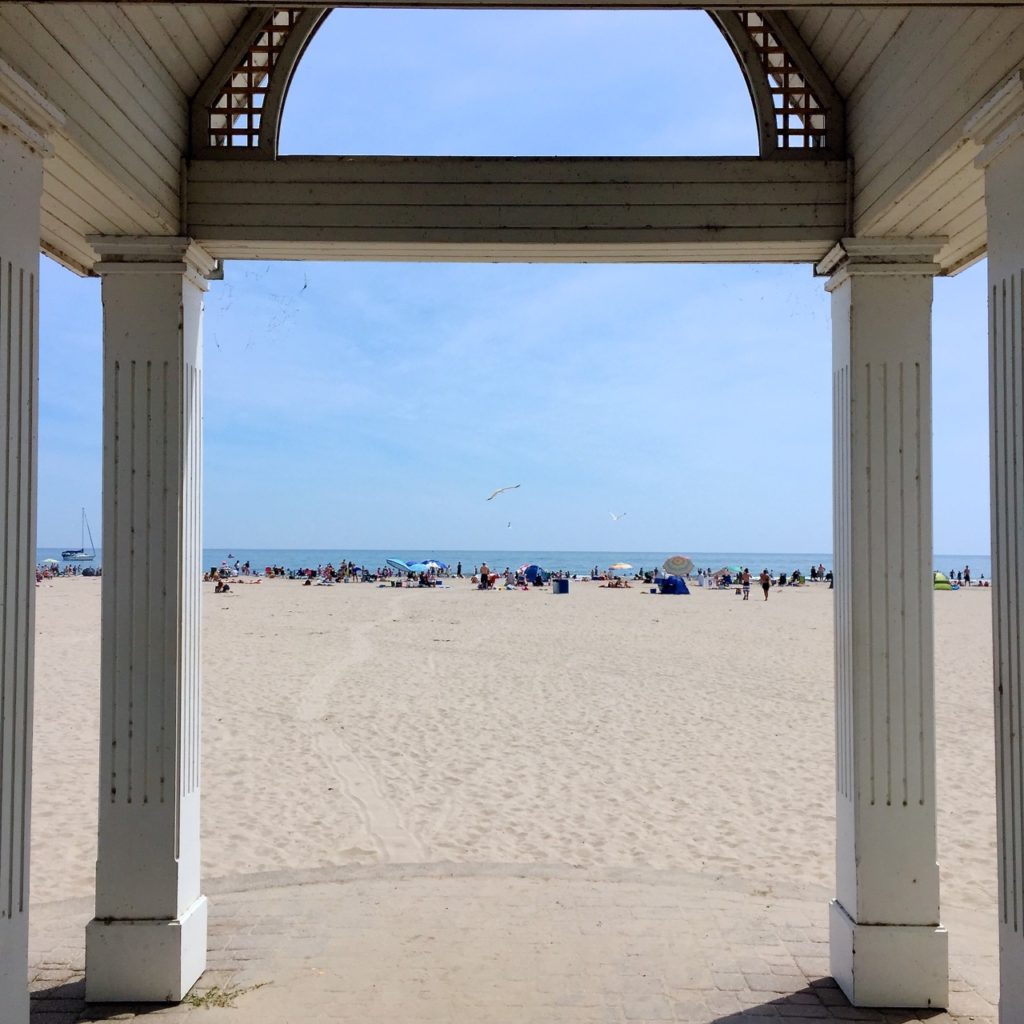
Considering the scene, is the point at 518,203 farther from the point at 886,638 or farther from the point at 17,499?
the point at 886,638

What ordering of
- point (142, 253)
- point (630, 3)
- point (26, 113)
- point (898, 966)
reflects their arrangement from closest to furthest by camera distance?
point (630, 3) < point (26, 113) < point (898, 966) < point (142, 253)

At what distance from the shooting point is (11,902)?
2363mm

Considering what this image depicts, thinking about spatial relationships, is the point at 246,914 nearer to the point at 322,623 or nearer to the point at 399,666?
the point at 399,666

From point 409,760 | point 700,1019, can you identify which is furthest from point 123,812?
point 409,760

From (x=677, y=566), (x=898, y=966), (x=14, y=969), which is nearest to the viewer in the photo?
(x=14, y=969)

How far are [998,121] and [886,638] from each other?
205cm

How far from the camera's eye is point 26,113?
2.45 m

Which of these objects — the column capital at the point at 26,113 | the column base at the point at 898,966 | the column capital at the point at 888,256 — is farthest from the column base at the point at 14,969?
the column capital at the point at 888,256

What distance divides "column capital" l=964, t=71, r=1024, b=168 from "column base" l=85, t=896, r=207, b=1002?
159 inches

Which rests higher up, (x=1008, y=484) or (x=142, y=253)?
(x=142, y=253)

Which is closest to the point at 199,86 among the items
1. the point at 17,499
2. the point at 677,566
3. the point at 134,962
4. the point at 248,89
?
the point at 248,89

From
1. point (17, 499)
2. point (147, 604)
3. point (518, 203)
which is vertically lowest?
point (147, 604)

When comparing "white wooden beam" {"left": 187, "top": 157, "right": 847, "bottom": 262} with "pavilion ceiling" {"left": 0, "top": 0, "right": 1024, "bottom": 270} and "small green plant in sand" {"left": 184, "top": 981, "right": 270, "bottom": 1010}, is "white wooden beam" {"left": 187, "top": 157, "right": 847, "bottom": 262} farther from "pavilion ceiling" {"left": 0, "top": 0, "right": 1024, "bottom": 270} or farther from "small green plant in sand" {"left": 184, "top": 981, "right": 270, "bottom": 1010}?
"small green plant in sand" {"left": 184, "top": 981, "right": 270, "bottom": 1010}

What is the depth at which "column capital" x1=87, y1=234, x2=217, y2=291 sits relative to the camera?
3650mm
